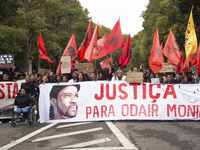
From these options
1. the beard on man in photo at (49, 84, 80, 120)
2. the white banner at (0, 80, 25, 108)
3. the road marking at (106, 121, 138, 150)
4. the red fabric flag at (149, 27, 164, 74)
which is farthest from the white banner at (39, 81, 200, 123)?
the red fabric flag at (149, 27, 164, 74)

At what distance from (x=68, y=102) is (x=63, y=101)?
0.18 meters

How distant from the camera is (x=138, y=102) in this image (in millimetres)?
7605

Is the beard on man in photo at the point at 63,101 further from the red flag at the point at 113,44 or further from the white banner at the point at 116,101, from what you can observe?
the red flag at the point at 113,44

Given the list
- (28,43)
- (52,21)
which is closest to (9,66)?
(28,43)

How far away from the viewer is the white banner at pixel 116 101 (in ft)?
24.4

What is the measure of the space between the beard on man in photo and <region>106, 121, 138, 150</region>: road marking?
1377 millimetres

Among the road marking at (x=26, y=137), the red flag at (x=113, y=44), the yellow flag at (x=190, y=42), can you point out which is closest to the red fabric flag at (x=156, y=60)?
the yellow flag at (x=190, y=42)

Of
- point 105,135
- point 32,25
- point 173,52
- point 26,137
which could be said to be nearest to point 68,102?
point 26,137

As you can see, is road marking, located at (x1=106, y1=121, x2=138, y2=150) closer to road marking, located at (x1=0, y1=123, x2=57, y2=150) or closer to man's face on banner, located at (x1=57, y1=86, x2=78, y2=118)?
man's face on banner, located at (x1=57, y1=86, x2=78, y2=118)

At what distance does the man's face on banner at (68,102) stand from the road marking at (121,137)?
1.32 meters

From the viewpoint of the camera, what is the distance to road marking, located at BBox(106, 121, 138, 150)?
4781 millimetres

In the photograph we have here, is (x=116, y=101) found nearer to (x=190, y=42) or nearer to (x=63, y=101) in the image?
(x=63, y=101)

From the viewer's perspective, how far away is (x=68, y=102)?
7566 millimetres

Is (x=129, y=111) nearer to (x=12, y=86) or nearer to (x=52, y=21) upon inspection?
(x=12, y=86)
